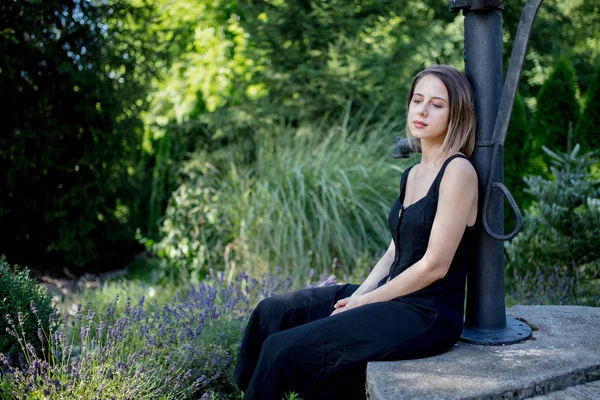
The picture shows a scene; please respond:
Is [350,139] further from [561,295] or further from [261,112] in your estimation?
[561,295]

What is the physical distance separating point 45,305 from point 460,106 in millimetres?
1854

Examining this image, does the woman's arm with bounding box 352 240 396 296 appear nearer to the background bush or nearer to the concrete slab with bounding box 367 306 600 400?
the concrete slab with bounding box 367 306 600 400

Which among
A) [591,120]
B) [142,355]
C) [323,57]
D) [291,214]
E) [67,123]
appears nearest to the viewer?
[142,355]

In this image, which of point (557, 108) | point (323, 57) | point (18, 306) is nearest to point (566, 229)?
point (557, 108)

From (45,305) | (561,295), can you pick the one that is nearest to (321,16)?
(561,295)

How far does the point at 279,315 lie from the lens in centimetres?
217

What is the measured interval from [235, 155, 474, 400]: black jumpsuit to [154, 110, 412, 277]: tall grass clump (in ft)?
7.47

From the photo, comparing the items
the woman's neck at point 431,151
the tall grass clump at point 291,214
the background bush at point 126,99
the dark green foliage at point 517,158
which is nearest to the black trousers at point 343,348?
the woman's neck at point 431,151

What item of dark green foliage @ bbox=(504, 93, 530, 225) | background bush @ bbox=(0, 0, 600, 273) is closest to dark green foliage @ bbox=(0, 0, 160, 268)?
background bush @ bbox=(0, 0, 600, 273)

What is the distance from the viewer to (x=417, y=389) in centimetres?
158

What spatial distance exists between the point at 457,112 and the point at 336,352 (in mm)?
862

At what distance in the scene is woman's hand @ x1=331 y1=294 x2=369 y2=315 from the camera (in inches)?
78.4

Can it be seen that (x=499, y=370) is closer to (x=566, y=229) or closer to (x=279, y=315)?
(x=279, y=315)

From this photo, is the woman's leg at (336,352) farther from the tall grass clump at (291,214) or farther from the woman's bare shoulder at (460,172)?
the tall grass clump at (291,214)
